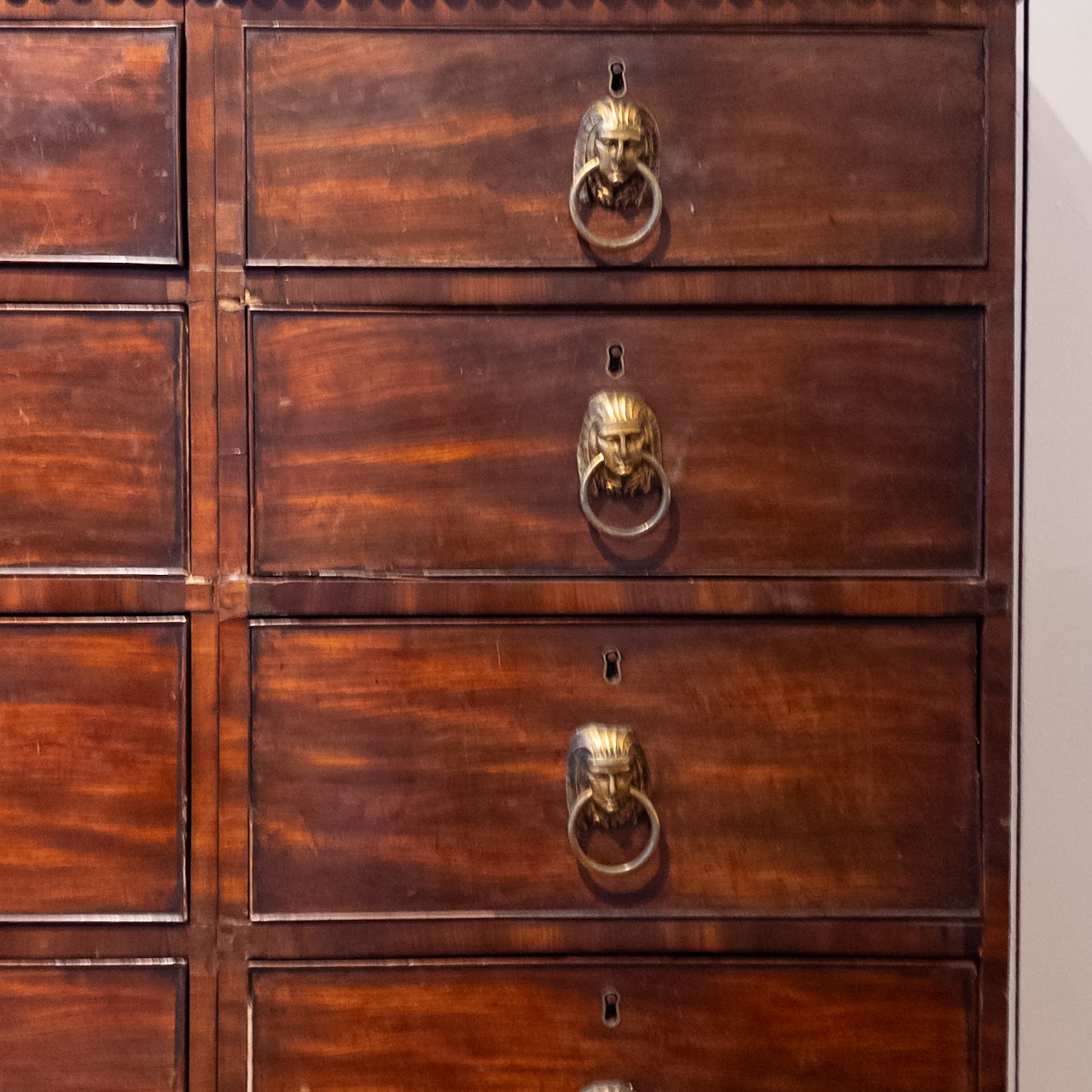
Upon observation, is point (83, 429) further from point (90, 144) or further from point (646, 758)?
point (646, 758)

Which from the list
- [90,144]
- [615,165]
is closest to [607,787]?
[615,165]

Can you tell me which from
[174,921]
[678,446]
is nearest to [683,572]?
[678,446]

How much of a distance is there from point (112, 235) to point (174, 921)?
0.41 m

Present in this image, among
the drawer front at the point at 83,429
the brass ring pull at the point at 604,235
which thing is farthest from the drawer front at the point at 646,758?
the brass ring pull at the point at 604,235

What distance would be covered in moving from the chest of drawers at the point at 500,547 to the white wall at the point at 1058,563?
0.19 meters

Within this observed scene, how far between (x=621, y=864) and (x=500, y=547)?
0.20m

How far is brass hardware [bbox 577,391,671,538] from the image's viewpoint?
1.90ft

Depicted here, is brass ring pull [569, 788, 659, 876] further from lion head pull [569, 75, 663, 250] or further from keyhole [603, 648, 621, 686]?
lion head pull [569, 75, 663, 250]

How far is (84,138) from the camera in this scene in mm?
589

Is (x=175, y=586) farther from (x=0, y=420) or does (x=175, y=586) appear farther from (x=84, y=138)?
(x=84, y=138)

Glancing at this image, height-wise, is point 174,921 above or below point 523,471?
below

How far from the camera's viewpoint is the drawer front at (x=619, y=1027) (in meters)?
0.60

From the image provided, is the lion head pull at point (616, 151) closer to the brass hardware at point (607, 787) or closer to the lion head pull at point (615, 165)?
the lion head pull at point (615, 165)

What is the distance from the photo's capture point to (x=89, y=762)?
23.5 inches
